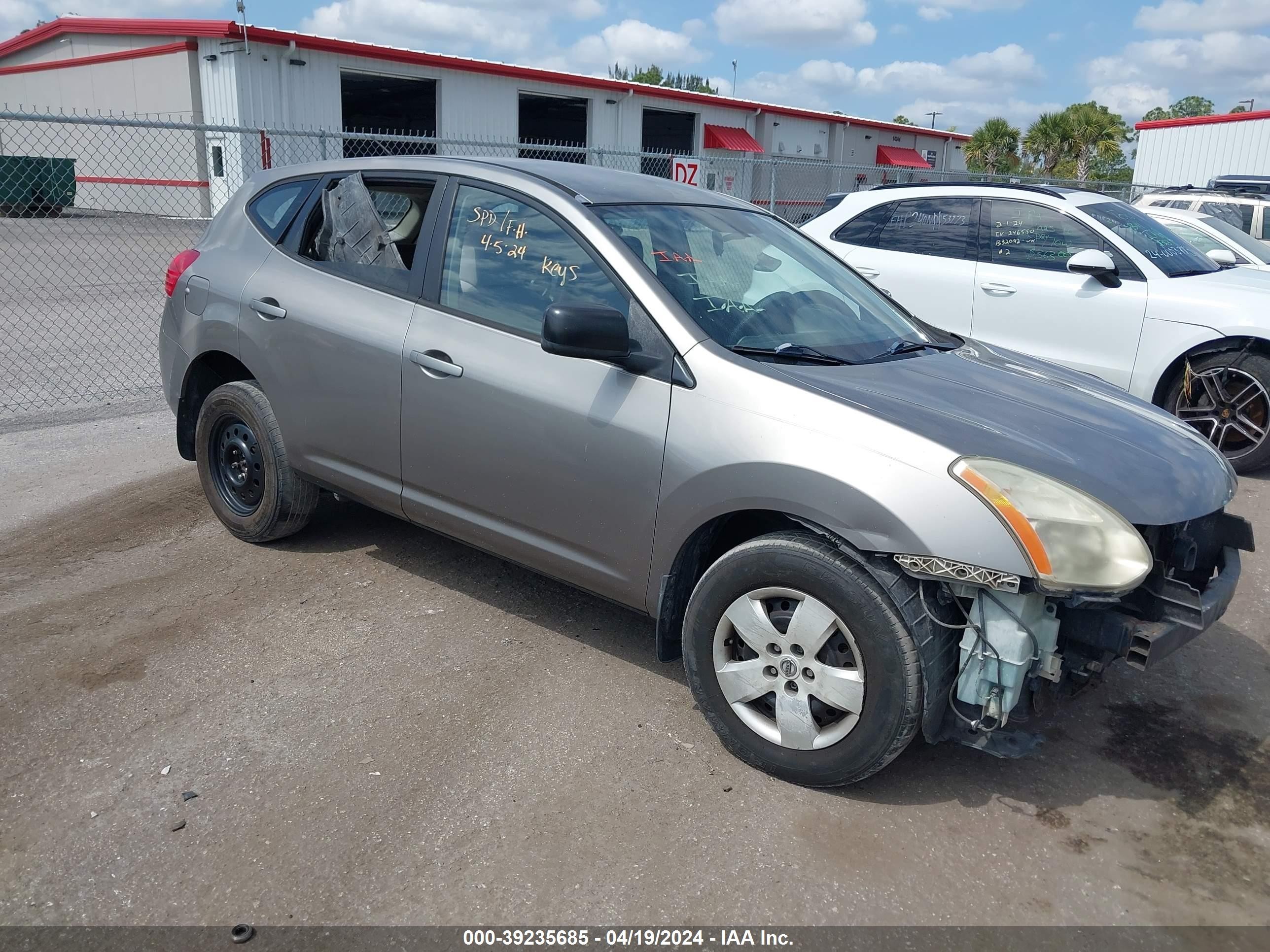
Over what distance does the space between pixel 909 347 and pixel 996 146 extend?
4267cm

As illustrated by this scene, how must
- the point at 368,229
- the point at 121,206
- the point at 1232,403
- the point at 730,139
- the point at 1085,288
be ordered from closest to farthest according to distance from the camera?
the point at 368,229
the point at 1232,403
the point at 1085,288
the point at 121,206
the point at 730,139

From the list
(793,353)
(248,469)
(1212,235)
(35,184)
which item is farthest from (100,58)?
(793,353)

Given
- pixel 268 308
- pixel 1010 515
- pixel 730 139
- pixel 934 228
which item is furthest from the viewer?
pixel 730 139

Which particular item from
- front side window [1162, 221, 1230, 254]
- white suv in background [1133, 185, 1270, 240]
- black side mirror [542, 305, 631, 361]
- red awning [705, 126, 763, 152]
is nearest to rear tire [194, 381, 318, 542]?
black side mirror [542, 305, 631, 361]

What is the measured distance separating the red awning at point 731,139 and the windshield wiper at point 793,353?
109 feet

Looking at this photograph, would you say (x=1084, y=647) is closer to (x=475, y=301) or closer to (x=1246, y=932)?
(x=1246, y=932)

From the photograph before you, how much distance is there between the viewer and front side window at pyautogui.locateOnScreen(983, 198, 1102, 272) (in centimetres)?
746

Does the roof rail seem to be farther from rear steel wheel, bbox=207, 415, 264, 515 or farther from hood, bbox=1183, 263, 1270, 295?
rear steel wheel, bbox=207, 415, 264, 515

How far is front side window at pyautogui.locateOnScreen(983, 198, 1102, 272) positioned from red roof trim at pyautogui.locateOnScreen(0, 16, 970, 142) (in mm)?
18918

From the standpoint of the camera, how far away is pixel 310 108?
78.3 feet

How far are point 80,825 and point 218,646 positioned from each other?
3.78ft

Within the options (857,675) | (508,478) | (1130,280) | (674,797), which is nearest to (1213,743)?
(857,675)

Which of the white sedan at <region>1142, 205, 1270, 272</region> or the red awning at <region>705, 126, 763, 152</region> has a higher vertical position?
the red awning at <region>705, 126, 763, 152</region>

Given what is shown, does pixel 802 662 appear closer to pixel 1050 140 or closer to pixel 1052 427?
pixel 1052 427
